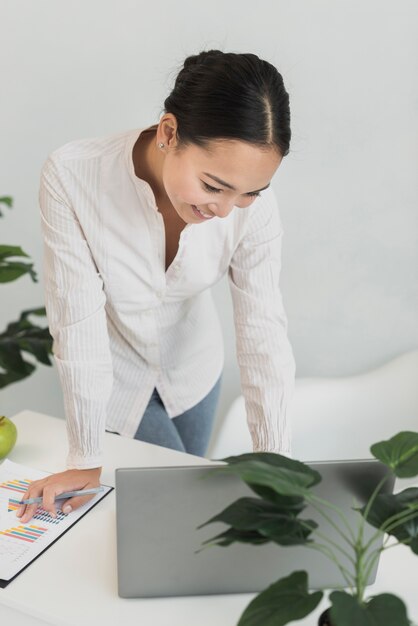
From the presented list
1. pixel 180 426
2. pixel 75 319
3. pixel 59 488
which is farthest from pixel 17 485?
pixel 180 426

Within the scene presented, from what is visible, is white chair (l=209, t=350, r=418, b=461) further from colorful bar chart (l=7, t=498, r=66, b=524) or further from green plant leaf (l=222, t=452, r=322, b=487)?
green plant leaf (l=222, t=452, r=322, b=487)

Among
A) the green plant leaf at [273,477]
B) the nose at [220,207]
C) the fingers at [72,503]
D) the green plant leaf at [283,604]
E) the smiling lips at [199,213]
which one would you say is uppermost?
the nose at [220,207]

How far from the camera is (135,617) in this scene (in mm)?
1063

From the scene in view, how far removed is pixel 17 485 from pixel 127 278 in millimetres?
453

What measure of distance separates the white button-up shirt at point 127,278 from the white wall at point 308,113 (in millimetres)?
589

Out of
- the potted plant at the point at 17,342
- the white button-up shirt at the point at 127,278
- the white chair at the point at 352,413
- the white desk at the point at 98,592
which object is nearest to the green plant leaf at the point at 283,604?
the white desk at the point at 98,592

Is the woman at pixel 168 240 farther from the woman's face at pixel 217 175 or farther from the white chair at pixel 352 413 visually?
the white chair at pixel 352 413

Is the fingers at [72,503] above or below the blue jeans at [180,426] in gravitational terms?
above

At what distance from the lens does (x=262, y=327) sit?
1.50 metres

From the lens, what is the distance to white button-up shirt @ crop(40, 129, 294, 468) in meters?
1.40

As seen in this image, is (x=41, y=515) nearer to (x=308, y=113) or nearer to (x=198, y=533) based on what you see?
(x=198, y=533)

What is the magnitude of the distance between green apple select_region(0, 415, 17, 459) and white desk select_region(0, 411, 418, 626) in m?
0.25

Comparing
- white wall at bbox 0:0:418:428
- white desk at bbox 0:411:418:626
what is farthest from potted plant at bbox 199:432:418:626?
white wall at bbox 0:0:418:428

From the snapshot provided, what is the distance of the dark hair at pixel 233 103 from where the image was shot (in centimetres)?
119
